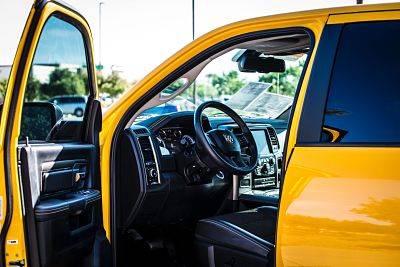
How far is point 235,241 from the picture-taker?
302 centimetres

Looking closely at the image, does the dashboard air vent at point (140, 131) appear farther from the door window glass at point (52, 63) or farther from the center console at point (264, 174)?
the center console at point (264, 174)

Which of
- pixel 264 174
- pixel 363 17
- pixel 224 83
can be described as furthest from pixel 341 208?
pixel 224 83

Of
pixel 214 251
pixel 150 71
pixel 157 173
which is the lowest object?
pixel 214 251

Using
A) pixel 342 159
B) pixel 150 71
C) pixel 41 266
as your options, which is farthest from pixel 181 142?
pixel 342 159

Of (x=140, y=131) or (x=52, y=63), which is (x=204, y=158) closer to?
(x=140, y=131)

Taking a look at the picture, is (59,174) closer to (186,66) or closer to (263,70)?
(186,66)

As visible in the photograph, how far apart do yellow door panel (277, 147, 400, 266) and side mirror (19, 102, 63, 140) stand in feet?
4.04

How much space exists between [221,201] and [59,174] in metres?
1.66

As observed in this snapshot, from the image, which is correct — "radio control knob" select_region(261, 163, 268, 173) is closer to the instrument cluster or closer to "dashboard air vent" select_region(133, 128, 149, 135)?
the instrument cluster

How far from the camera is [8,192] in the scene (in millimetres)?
2492

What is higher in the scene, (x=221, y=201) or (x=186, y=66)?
(x=186, y=66)

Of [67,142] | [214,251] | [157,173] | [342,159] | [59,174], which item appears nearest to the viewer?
[342,159]

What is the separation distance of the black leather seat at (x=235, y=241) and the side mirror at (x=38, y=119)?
1.00 m

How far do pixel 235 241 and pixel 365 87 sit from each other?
3.85 feet
